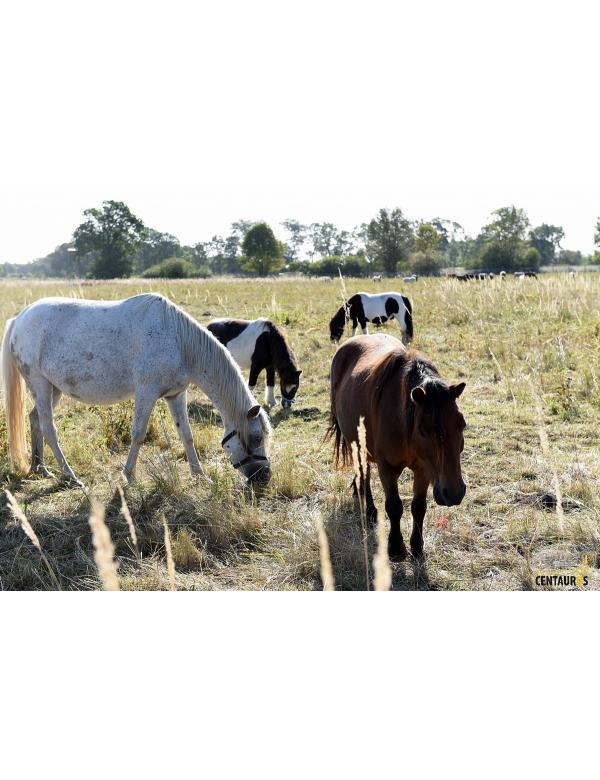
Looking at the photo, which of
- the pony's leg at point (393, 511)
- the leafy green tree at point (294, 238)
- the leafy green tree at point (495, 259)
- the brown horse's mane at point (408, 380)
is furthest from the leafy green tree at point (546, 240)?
the pony's leg at point (393, 511)

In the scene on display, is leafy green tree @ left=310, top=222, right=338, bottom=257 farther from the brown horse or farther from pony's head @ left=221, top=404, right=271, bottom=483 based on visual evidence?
pony's head @ left=221, top=404, right=271, bottom=483

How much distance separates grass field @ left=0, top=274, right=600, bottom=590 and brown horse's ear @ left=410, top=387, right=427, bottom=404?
3.37ft

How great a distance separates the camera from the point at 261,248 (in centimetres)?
452

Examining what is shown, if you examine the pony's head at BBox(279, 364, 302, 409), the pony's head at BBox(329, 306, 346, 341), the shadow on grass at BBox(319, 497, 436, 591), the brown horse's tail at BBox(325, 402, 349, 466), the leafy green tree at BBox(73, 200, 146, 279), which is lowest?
the shadow on grass at BBox(319, 497, 436, 591)

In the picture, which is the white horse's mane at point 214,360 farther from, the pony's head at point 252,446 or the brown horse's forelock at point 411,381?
the brown horse's forelock at point 411,381

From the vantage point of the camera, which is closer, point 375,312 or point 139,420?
point 139,420

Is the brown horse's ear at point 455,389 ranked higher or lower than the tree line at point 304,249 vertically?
lower

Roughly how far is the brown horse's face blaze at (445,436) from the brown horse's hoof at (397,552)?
27.4 inches

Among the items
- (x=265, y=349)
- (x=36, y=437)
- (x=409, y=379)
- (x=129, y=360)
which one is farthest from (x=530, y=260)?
(x=36, y=437)

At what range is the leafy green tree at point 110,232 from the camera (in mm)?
4234

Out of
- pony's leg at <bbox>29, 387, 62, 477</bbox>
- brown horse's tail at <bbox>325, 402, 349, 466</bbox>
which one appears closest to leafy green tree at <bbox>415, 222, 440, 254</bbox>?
brown horse's tail at <bbox>325, 402, 349, 466</bbox>

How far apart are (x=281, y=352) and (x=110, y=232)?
151 inches

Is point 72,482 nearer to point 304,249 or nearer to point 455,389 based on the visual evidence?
point 304,249

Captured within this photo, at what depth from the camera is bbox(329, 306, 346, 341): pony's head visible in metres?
5.83
